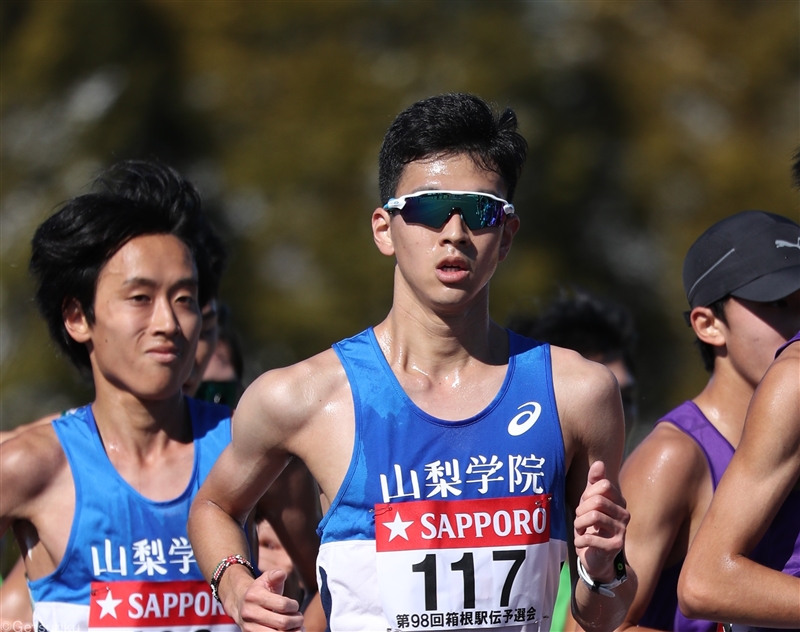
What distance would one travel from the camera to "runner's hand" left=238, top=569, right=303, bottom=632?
9.39 ft

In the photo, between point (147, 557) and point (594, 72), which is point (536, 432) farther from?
point (594, 72)

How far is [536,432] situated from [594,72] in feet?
34.2

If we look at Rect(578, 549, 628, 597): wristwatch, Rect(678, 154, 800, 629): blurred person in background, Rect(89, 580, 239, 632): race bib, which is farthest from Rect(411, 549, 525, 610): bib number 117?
Rect(89, 580, 239, 632): race bib

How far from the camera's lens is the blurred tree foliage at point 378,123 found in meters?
11.7

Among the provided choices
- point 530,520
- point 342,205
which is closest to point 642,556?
point 530,520

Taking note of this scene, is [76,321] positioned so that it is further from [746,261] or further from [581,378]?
[746,261]

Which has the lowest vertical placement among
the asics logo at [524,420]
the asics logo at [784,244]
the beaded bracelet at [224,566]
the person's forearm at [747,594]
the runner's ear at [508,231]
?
the person's forearm at [747,594]

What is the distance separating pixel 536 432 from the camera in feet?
10.3

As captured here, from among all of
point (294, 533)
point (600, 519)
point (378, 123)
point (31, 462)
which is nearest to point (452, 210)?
point (600, 519)

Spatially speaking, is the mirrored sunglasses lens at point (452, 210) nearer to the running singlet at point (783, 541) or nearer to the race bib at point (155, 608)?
the running singlet at point (783, 541)

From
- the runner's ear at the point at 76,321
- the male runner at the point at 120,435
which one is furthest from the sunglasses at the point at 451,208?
the runner's ear at the point at 76,321

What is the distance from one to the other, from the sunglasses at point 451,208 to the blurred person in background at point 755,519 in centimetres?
86

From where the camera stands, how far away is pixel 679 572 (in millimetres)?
3600

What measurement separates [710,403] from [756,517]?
0.98 meters
